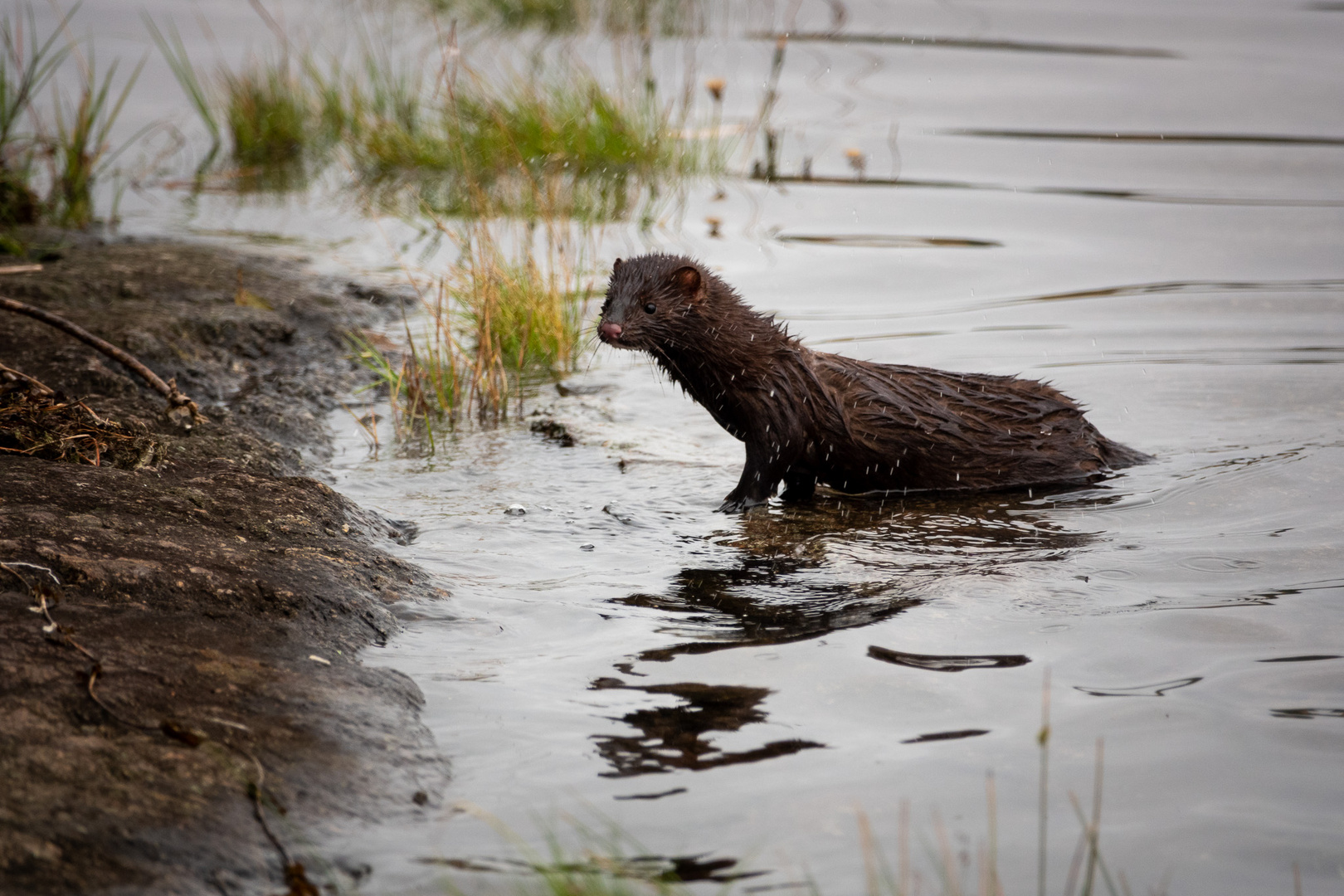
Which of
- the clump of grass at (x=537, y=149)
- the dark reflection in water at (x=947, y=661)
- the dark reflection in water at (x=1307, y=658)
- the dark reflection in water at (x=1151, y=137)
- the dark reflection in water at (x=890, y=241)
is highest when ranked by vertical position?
the dark reflection in water at (x=1151, y=137)

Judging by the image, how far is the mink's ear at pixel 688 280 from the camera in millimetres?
5754

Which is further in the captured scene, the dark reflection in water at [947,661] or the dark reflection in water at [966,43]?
the dark reflection in water at [966,43]

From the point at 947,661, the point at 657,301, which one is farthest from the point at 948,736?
the point at 657,301

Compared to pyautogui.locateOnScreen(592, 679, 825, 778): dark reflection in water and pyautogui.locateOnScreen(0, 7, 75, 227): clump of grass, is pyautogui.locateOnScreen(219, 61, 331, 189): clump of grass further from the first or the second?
pyautogui.locateOnScreen(592, 679, 825, 778): dark reflection in water

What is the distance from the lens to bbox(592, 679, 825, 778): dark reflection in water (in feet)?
10.8

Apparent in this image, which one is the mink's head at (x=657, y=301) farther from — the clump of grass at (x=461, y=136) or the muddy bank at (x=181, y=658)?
the clump of grass at (x=461, y=136)

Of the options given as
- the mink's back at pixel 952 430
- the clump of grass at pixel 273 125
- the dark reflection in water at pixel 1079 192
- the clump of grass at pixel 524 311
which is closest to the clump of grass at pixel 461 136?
the clump of grass at pixel 273 125

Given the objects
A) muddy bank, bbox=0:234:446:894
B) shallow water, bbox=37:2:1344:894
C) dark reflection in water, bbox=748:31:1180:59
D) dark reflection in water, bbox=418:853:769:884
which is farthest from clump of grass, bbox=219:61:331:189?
dark reflection in water, bbox=418:853:769:884

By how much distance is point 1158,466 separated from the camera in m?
6.22

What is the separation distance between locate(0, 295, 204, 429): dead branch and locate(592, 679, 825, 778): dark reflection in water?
7.37ft

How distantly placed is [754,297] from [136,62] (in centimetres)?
1048

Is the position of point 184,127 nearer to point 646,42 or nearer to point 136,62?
point 136,62

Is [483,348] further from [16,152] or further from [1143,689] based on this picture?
[16,152]

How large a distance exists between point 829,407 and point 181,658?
330 cm
